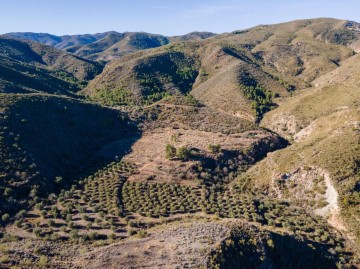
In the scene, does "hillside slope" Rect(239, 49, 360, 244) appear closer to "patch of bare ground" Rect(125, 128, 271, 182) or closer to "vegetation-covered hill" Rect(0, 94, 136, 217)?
"patch of bare ground" Rect(125, 128, 271, 182)

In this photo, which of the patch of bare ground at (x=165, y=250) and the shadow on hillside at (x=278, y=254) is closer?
the patch of bare ground at (x=165, y=250)

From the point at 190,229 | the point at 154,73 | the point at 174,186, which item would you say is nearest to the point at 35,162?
the point at 174,186

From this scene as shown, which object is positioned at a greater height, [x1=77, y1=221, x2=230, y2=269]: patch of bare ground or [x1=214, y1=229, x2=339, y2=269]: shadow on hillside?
[x1=77, y1=221, x2=230, y2=269]: patch of bare ground

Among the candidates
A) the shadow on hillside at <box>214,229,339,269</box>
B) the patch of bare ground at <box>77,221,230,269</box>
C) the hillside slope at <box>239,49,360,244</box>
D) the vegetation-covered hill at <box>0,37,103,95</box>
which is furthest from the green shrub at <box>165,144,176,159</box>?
the vegetation-covered hill at <box>0,37,103,95</box>

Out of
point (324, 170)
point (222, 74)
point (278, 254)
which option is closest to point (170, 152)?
point (324, 170)

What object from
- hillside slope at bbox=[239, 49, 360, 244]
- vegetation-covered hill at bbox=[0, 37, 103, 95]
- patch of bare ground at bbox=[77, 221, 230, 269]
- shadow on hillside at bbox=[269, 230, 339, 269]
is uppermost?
vegetation-covered hill at bbox=[0, 37, 103, 95]

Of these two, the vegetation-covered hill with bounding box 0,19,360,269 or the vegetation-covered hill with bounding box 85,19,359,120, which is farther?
the vegetation-covered hill with bounding box 85,19,359,120

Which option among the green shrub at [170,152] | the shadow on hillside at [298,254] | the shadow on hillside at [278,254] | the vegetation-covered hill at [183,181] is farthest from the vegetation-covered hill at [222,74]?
the shadow on hillside at [278,254]

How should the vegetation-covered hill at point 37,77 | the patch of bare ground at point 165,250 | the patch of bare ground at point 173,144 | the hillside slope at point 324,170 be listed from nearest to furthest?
the patch of bare ground at point 165,250 → the hillside slope at point 324,170 → the patch of bare ground at point 173,144 → the vegetation-covered hill at point 37,77

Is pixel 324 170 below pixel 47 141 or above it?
below

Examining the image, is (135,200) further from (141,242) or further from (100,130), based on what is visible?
(100,130)

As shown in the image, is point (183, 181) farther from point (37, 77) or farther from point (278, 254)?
point (37, 77)

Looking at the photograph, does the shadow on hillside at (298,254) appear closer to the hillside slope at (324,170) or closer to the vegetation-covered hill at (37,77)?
the hillside slope at (324,170)
